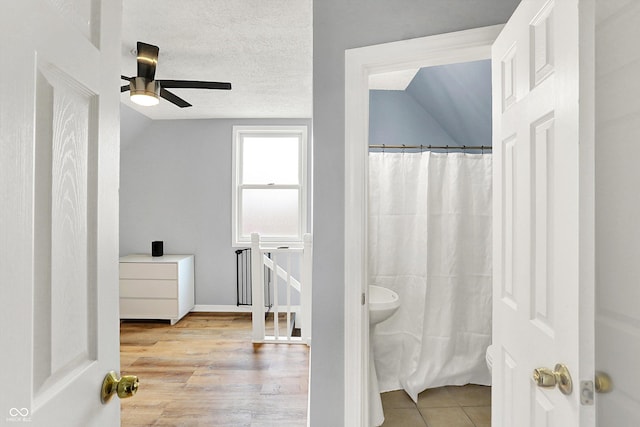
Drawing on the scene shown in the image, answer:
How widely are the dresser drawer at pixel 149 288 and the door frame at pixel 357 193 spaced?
10.3 ft

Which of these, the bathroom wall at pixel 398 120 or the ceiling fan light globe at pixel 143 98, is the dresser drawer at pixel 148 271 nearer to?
the ceiling fan light globe at pixel 143 98

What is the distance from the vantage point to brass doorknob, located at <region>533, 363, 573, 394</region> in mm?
862

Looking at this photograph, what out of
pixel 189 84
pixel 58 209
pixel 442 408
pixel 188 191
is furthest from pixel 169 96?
pixel 442 408

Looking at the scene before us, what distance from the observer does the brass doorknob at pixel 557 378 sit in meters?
0.86

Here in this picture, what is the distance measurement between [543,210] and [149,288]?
421cm

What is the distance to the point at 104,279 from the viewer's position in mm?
819

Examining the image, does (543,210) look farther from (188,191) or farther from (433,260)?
(188,191)

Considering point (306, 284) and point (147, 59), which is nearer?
point (147, 59)

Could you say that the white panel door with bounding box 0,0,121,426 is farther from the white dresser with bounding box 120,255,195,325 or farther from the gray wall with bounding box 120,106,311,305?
the gray wall with bounding box 120,106,311,305

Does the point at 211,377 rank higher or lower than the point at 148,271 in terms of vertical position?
lower

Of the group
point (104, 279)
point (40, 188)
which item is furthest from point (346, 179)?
point (40, 188)

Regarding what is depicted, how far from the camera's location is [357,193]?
1.75 meters

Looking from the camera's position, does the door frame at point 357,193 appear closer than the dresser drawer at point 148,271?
Yes

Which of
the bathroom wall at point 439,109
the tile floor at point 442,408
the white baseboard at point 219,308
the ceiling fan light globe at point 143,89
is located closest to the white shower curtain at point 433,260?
the tile floor at point 442,408
